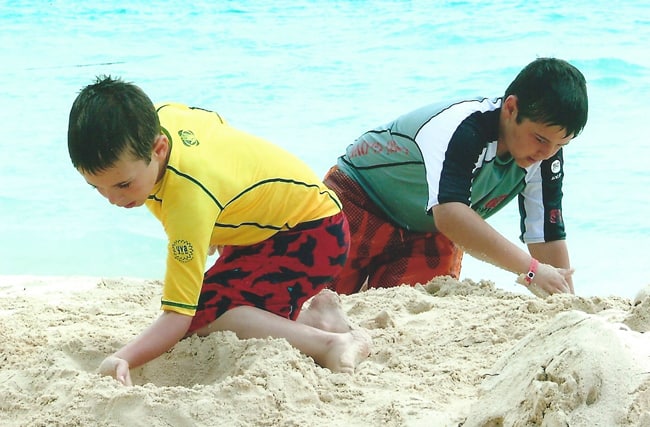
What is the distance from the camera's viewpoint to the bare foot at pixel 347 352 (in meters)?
2.66

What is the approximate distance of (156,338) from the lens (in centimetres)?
249

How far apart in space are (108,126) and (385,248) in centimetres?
176

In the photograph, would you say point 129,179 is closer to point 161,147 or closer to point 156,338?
point 161,147

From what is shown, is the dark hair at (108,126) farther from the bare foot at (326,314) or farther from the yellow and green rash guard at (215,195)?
the bare foot at (326,314)

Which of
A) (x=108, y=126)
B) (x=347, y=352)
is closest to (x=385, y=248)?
(x=347, y=352)

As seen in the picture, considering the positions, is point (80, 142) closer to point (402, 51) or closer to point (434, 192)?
point (434, 192)

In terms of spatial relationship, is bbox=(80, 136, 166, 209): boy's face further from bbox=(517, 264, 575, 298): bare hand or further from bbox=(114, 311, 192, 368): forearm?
bbox=(517, 264, 575, 298): bare hand

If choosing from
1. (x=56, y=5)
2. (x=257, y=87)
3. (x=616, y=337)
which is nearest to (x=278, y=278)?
(x=616, y=337)

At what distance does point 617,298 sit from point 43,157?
235 inches

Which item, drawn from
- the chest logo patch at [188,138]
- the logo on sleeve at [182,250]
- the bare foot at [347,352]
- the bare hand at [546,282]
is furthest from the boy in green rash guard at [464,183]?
the logo on sleeve at [182,250]

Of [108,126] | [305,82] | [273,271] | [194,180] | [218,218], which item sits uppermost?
[108,126]

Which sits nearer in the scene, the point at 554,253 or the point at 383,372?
the point at 383,372

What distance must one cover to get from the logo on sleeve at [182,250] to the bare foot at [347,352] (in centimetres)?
54

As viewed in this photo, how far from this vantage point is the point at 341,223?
9.61ft
